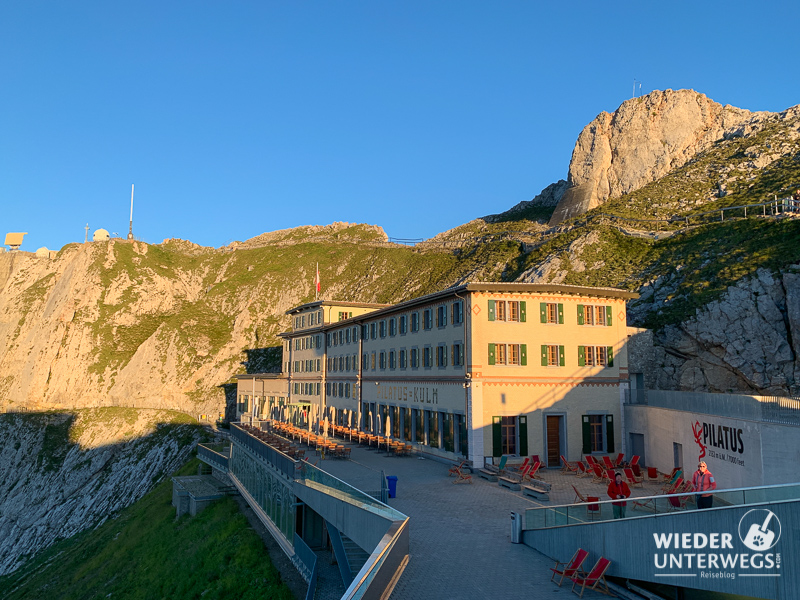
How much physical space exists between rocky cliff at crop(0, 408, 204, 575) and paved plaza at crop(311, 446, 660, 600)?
39235mm

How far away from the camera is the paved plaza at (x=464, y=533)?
12.2 m

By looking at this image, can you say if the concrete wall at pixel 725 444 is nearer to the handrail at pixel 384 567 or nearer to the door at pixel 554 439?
the door at pixel 554 439

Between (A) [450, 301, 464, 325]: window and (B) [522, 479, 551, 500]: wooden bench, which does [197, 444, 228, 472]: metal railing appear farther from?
(B) [522, 479, 551, 500]: wooden bench

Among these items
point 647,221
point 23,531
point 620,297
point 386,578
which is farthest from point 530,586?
point 23,531

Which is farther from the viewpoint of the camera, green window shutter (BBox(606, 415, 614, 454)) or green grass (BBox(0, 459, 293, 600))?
green window shutter (BBox(606, 415, 614, 454))

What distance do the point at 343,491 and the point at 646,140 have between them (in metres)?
82.8

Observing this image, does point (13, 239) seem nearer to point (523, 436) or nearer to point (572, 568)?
point (523, 436)

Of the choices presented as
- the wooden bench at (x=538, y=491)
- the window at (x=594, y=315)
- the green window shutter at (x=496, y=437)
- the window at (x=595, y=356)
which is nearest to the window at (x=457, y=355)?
the green window shutter at (x=496, y=437)

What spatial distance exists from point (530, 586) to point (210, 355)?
81.8m

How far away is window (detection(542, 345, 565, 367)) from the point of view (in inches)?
1214

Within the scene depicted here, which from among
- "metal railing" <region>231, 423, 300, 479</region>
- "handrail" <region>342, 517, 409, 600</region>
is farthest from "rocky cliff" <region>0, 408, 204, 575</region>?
"handrail" <region>342, 517, 409, 600</region>

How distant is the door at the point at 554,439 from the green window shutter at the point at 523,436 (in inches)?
55.9

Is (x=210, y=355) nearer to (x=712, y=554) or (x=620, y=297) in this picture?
(x=620, y=297)

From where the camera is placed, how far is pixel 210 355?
287 ft
